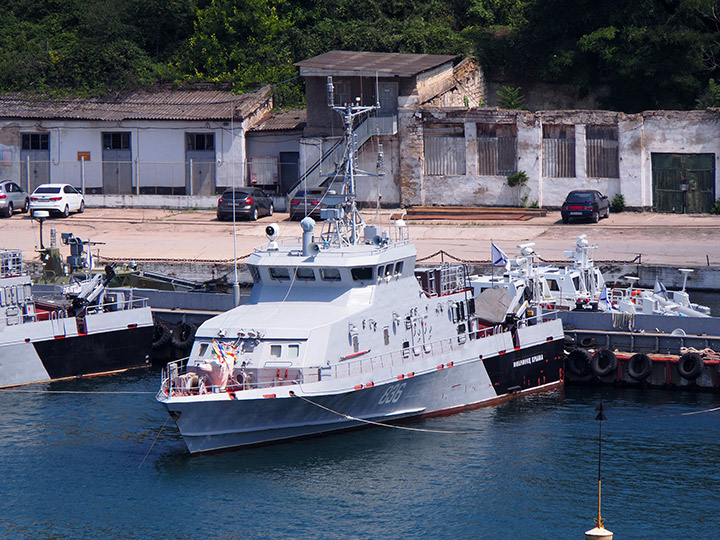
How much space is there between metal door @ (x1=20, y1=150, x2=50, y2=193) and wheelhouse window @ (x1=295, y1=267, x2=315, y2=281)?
1319 inches

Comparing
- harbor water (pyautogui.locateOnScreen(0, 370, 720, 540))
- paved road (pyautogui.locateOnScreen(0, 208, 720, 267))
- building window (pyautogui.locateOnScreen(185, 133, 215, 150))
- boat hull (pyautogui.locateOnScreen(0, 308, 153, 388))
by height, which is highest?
building window (pyautogui.locateOnScreen(185, 133, 215, 150))

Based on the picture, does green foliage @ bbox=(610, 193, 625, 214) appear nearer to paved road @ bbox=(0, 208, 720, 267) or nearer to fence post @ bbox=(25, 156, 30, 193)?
paved road @ bbox=(0, 208, 720, 267)

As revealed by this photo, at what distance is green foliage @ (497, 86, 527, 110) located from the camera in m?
57.3

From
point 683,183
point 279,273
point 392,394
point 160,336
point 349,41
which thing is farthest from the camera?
point 349,41

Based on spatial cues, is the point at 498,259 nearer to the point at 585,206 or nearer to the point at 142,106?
the point at 585,206

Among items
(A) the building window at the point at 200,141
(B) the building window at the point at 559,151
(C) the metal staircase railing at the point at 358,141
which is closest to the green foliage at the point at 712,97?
(B) the building window at the point at 559,151

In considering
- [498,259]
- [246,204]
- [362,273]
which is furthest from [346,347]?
[246,204]

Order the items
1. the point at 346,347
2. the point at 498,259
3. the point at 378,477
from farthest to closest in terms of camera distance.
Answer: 1. the point at 498,259
2. the point at 346,347
3. the point at 378,477

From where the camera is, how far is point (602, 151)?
5294 centimetres

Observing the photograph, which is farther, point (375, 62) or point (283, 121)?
point (283, 121)

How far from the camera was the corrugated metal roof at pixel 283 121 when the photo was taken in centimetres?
5825

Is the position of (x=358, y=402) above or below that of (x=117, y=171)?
below

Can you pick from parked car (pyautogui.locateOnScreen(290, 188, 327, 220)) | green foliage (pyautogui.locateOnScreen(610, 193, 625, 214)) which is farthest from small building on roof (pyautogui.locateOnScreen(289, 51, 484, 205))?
green foliage (pyautogui.locateOnScreen(610, 193, 625, 214))

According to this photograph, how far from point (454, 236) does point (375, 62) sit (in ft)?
37.1
